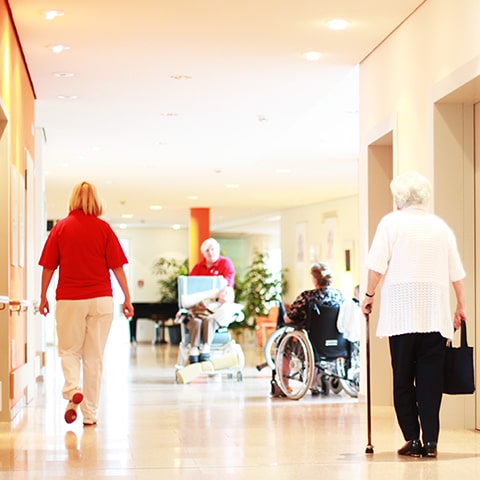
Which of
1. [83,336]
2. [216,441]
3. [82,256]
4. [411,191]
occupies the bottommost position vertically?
[216,441]

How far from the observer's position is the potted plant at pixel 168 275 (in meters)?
24.0

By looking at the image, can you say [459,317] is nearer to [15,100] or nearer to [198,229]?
[15,100]

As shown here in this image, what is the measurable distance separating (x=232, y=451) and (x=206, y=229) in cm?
1506

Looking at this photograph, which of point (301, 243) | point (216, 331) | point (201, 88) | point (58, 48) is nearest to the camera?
point (58, 48)

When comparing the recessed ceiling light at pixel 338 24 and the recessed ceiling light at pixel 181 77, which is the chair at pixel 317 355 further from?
the recessed ceiling light at pixel 338 24

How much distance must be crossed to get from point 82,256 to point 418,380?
2.22 m

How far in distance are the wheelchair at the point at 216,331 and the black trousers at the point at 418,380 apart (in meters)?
5.02

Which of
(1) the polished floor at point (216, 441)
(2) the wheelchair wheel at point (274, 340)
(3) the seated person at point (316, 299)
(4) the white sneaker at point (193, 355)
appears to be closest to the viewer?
(1) the polished floor at point (216, 441)

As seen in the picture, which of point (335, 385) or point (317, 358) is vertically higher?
point (317, 358)

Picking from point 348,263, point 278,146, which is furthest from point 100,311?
point 348,263

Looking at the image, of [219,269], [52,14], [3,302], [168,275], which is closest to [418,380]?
[3,302]

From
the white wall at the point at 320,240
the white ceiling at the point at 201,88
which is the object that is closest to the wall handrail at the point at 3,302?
the white ceiling at the point at 201,88

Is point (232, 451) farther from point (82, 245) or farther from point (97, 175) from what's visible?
point (97, 175)

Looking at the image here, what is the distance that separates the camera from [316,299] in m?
8.07
